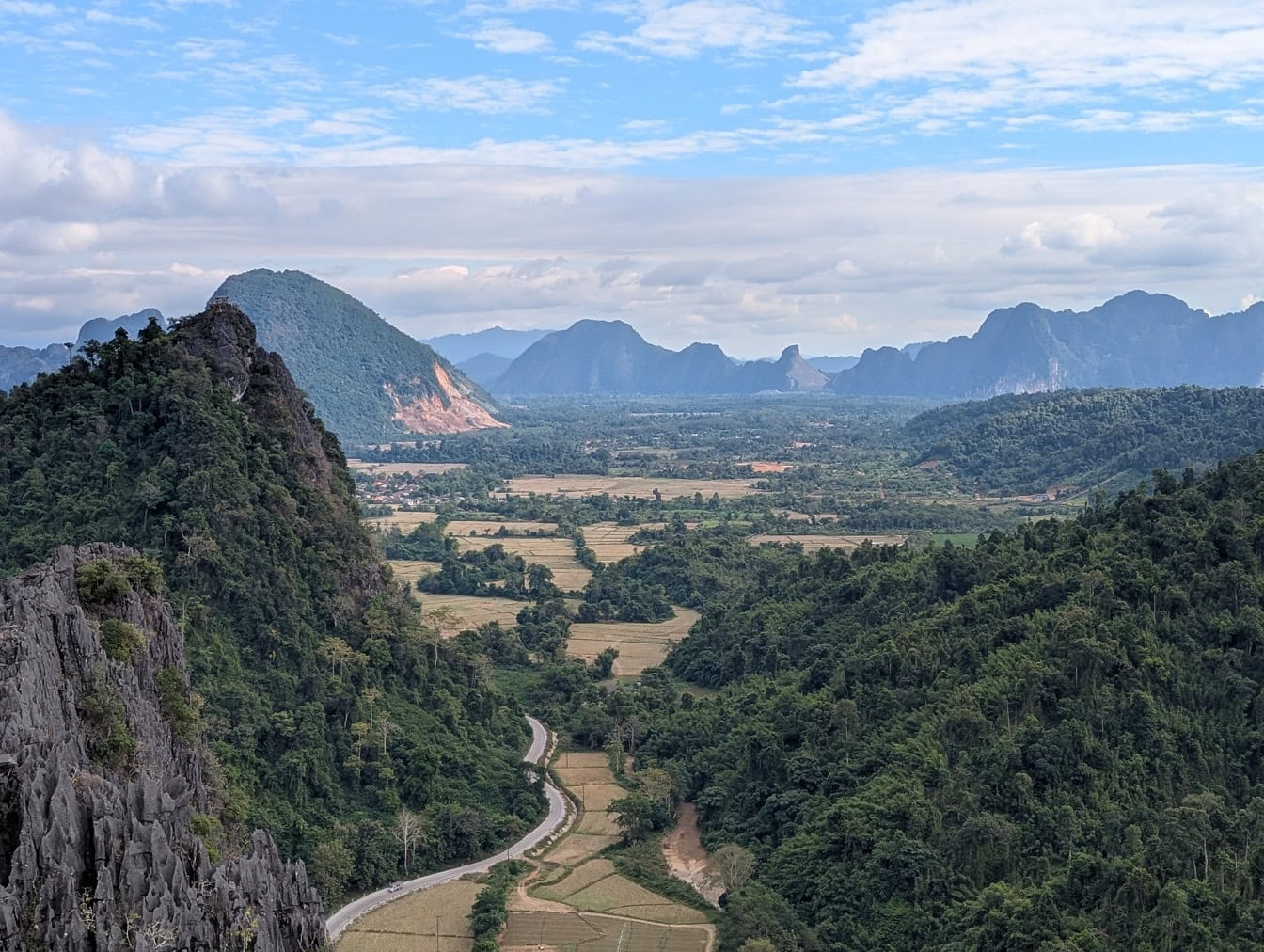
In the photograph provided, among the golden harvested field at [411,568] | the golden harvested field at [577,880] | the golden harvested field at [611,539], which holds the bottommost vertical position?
the golden harvested field at [577,880]

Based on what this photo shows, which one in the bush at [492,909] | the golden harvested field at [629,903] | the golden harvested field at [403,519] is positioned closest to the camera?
the bush at [492,909]

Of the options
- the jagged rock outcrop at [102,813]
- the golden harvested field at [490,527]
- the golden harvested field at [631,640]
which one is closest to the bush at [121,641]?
the jagged rock outcrop at [102,813]

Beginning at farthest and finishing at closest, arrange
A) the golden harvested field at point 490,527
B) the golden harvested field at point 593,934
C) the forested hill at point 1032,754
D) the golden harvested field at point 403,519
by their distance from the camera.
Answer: the golden harvested field at point 403,519 < the golden harvested field at point 490,527 < the golden harvested field at point 593,934 < the forested hill at point 1032,754

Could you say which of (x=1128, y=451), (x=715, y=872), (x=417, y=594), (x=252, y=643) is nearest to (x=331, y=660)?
(x=252, y=643)

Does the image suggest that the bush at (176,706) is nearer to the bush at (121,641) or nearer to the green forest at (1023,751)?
the bush at (121,641)


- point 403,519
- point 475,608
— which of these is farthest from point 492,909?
point 403,519

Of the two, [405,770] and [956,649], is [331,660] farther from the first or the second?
[956,649]
